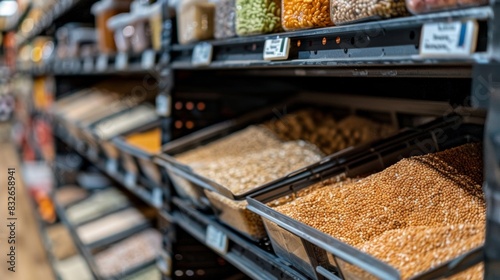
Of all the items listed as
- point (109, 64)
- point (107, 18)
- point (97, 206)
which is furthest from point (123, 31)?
point (97, 206)

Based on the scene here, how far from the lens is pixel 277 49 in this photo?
1106 mm

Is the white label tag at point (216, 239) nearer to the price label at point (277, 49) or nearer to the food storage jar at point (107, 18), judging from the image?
the price label at point (277, 49)

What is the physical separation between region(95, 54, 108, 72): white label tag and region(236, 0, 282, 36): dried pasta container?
1.40m

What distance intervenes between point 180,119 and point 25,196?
3846mm

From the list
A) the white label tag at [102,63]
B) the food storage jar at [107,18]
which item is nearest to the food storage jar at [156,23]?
the white label tag at [102,63]

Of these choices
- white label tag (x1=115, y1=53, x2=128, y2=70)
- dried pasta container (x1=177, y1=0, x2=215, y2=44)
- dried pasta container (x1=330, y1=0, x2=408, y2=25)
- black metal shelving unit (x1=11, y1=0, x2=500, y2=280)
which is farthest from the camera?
white label tag (x1=115, y1=53, x2=128, y2=70)

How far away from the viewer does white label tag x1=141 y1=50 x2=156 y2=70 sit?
6.32 feet

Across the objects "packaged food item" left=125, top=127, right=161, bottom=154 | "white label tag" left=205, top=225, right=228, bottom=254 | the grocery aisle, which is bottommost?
the grocery aisle

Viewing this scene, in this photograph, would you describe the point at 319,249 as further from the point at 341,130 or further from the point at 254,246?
the point at 341,130

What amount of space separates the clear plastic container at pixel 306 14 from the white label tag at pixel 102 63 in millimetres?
1585

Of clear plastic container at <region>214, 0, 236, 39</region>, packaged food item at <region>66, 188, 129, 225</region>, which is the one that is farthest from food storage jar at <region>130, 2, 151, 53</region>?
packaged food item at <region>66, 188, 129, 225</region>

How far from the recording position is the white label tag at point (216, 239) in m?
1.38

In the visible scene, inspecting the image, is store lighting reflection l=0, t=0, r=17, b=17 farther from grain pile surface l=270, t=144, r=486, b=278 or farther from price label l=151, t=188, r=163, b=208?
grain pile surface l=270, t=144, r=486, b=278

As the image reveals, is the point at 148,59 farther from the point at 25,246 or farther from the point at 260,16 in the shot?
the point at 25,246
